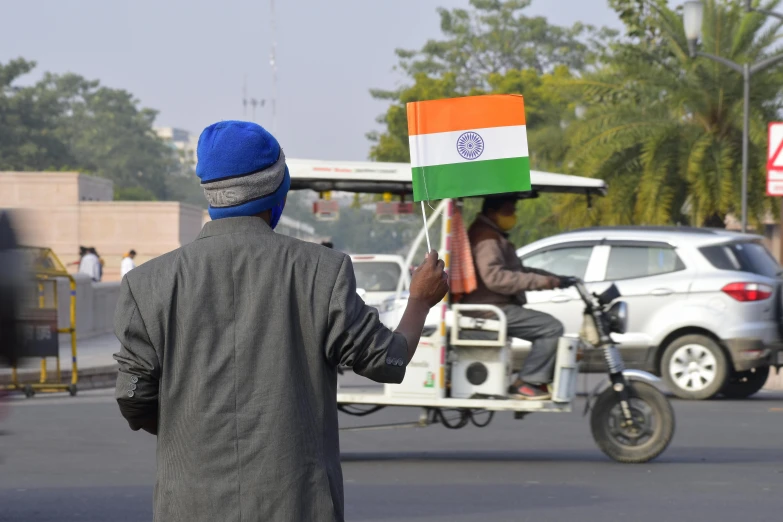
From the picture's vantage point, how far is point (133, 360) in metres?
3.05

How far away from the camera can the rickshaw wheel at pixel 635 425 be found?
9.30 meters

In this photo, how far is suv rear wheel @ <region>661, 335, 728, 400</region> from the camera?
557 inches

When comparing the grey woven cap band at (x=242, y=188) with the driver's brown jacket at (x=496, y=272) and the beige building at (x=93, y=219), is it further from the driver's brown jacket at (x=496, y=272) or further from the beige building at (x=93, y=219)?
the beige building at (x=93, y=219)

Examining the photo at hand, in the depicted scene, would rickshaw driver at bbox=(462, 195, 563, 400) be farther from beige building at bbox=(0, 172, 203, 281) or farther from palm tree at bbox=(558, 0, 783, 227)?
beige building at bbox=(0, 172, 203, 281)

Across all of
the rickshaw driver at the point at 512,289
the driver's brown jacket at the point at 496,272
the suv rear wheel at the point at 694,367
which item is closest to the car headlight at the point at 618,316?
the rickshaw driver at the point at 512,289

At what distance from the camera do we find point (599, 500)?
8.03 m

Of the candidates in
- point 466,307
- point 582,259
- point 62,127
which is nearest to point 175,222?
point 582,259

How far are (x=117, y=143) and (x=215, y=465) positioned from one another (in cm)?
11950

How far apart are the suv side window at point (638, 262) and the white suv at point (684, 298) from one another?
0.03ft

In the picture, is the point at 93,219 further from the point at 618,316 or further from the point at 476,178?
the point at 476,178

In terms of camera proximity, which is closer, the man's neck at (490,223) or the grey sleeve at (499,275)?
the grey sleeve at (499,275)

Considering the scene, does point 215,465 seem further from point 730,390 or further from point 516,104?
point 730,390

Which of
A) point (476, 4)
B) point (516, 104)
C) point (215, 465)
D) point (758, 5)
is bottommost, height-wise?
point (215, 465)

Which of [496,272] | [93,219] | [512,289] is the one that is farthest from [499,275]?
[93,219]
